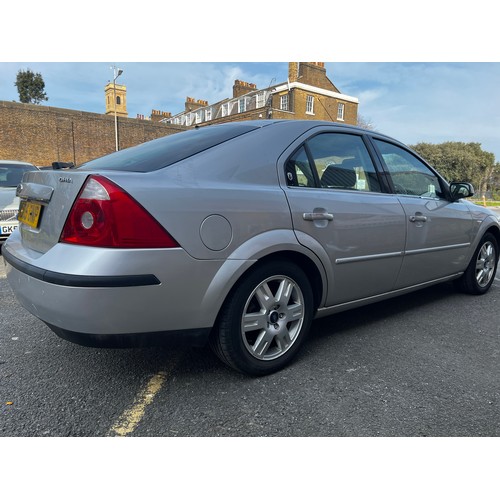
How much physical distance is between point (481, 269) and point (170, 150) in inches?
143

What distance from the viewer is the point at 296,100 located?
3316 centimetres

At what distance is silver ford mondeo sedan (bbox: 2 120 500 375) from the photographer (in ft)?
6.15

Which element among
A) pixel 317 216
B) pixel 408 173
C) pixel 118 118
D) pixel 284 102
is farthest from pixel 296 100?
pixel 317 216

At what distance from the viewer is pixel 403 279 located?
130 inches

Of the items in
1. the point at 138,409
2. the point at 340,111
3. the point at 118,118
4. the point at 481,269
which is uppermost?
the point at 340,111

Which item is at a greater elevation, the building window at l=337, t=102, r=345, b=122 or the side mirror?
the building window at l=337, t=102, r=345, b=122

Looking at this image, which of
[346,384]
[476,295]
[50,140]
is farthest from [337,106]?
[346,384]

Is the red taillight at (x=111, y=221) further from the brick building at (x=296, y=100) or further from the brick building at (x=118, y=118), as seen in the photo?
the brick building at (x=296, y=100)

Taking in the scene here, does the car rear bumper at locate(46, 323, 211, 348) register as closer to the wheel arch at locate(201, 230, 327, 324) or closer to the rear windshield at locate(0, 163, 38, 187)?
the wheel arch at locate(201, 230, 327, 324)

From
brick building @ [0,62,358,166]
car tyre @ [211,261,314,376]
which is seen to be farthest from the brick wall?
car tyre @ [211,261,314,376]

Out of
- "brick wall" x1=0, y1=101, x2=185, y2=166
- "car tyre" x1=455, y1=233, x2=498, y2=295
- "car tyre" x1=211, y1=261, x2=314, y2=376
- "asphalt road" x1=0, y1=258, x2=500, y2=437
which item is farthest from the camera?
"brick wall" x1=0, y1=101, x2=185, y2=166

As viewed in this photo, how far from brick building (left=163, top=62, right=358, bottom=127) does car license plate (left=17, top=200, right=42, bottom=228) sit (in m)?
31.1

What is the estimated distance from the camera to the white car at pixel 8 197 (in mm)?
5789

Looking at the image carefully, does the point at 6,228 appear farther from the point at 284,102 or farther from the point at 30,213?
the point at 284,102
